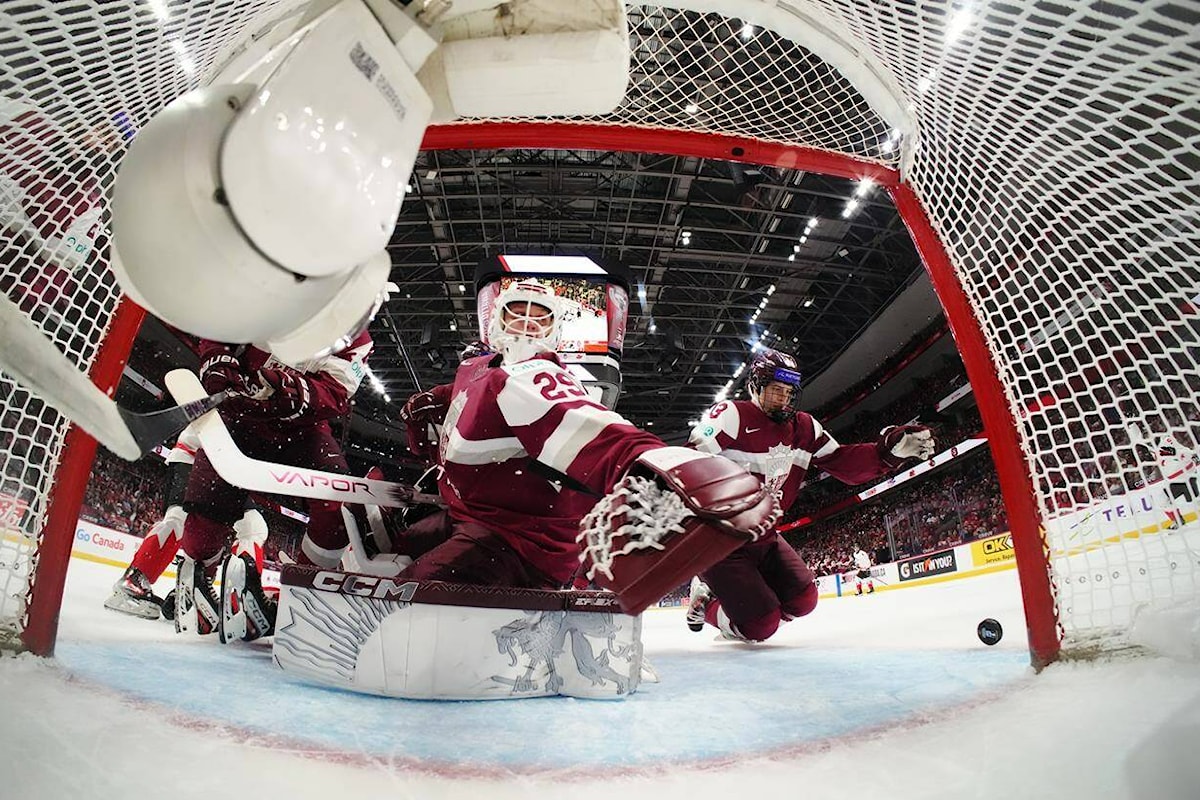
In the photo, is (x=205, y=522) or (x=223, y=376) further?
(x=205, y=522)

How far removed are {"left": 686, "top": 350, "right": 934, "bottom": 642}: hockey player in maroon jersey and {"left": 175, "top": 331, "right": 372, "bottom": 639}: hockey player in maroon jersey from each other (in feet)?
5.23

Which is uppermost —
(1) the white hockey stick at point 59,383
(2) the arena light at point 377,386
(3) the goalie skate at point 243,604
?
(2) the arena light at point 377,386

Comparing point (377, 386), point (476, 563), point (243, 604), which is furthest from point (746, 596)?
point (377, 386)

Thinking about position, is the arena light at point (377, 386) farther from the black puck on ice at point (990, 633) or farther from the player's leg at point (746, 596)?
the black puck on ice at point (990, 633)

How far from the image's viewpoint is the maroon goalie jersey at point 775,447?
113 inches

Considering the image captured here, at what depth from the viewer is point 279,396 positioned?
2.00 meters

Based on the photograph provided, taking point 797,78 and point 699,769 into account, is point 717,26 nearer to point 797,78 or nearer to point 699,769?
point 797,78

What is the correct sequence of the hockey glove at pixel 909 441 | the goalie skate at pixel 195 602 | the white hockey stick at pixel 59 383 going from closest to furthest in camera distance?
1. the white hockey stick at pixel 59 383
2. the goalie skate at pixel 195 602
3. the hockey glove at pixel 909 441

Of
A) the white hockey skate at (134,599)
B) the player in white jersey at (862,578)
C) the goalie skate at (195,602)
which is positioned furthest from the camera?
the player in white jersey at (862,578)

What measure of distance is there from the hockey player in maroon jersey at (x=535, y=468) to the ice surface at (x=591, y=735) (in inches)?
10.1

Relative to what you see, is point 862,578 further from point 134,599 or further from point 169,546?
point 134,599

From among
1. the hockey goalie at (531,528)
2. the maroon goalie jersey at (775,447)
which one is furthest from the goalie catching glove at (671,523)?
the maroon goalie jersey at (775,447)

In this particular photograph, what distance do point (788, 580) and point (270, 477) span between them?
87.5 inches

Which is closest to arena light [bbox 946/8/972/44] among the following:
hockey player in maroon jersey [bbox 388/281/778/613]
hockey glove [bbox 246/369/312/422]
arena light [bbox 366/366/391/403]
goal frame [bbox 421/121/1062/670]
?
goal frame [bbox 421/121/1062/670]
